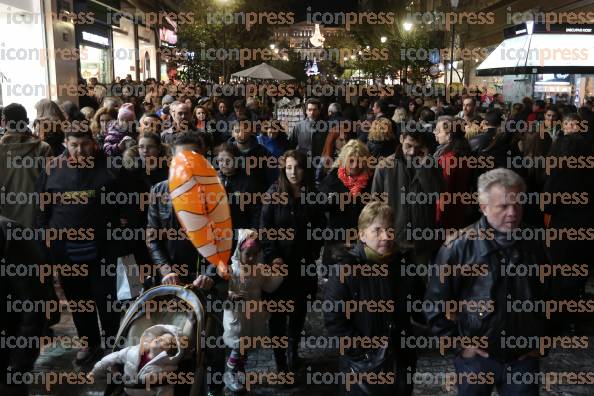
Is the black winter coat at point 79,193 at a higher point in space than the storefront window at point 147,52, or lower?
lower

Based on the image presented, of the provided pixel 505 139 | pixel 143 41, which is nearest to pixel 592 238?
pixel 505 139

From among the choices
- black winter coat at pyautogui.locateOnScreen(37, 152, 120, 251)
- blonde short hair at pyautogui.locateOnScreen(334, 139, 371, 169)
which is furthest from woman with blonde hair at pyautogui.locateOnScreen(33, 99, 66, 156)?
blonde short hair at pyautogui.locateOnScreen(334, 139, 371, 169)

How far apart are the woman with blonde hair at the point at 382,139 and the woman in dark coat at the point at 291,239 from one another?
2.62 metres

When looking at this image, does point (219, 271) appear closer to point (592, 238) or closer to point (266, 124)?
point (592, 238)

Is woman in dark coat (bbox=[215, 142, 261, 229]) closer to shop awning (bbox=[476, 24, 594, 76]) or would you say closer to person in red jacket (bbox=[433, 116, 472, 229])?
person in red jacket (bbox=[433, 116, 472, 229])

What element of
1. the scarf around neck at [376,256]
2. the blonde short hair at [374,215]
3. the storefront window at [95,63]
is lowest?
the scarf around neck at [376,256]

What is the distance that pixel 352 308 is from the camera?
3979 mm

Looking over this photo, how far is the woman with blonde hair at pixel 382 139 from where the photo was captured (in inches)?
325

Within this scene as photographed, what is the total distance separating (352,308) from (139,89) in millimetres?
13801

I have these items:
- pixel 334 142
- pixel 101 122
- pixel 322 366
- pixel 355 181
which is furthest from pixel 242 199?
pixel 334 142

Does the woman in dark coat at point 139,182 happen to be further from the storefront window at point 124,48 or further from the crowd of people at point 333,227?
the storefront window at point 124,48

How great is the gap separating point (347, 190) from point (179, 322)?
2.94 metres

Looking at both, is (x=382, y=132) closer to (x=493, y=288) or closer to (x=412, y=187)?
(x=412, y=187)

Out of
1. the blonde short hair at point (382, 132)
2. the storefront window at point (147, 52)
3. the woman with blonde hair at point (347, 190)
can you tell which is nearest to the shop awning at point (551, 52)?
the blonde short hair at point (382, 132)
